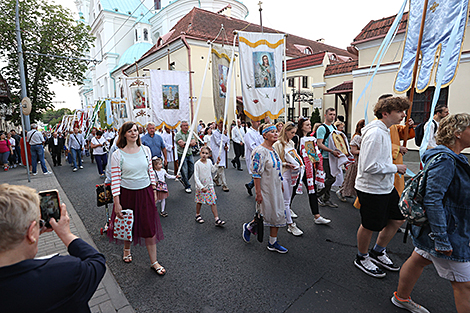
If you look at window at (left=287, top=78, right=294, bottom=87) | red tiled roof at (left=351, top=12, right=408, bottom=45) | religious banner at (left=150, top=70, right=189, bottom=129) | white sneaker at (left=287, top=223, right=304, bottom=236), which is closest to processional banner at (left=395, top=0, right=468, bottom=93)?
white sneaker at (left=287, top=223, right=304, bottom=236)

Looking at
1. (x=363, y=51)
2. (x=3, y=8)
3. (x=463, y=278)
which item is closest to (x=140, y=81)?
(x=463, y=278)

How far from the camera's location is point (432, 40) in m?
3.21

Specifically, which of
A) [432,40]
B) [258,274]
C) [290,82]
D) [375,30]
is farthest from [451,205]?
[290,82]

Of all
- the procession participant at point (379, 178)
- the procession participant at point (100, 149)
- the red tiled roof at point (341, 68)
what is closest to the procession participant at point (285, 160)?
the procession participant at point (379, 178)

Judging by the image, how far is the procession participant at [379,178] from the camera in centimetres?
278

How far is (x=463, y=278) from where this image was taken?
77.3 inches

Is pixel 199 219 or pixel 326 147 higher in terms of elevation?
pixel 326 147

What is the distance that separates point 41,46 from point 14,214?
21938 millimetres

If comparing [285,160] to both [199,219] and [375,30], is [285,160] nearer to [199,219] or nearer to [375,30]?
[199,219]

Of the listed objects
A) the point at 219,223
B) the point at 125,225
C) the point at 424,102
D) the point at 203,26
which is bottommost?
the point at 219,223

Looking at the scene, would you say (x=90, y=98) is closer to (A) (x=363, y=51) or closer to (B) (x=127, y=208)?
(A) (x=363, y=51)

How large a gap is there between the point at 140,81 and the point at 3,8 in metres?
15.8

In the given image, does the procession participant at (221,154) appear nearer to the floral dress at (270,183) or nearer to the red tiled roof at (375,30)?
the floral dress at (270,183)

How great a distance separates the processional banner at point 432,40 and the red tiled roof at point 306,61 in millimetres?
21444
